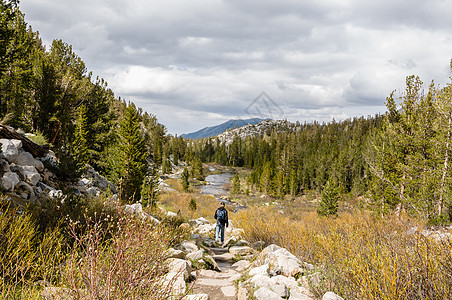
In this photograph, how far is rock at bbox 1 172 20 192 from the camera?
698 cm

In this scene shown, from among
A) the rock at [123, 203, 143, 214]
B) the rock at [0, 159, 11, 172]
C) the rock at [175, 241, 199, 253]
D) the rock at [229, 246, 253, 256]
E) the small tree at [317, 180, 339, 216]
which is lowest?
the small tree at [317, 180, 339, 216]

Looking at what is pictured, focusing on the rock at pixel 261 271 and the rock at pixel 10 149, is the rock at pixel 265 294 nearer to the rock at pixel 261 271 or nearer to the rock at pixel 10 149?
the rock at pixel 261 271

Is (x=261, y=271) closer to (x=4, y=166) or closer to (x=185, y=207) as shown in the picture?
(x=4, y=166)

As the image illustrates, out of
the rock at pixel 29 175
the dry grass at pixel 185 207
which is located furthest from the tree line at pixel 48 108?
the rock at pixel 29 175

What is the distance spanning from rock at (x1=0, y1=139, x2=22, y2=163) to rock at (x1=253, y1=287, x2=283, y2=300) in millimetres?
9124

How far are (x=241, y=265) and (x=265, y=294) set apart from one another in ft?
10.6

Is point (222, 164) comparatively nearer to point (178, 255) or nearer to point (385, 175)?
point (385, 175)

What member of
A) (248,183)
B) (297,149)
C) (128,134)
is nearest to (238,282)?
(128,134)

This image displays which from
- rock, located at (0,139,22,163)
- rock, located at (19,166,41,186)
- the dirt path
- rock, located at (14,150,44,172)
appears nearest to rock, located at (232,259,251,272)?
the dirt path

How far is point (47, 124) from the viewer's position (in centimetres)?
1981

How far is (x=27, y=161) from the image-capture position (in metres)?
9.26

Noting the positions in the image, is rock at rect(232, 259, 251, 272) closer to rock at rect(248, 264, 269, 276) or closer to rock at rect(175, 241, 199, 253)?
rock at rect(248, 264, 269, 276)

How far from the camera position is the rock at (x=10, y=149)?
8.20m

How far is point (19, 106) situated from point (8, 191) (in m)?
15.8
